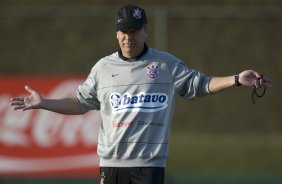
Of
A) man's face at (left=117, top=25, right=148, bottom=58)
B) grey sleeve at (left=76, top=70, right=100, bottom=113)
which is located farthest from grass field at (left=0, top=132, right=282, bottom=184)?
man's face at (left=117, top=25, right=148, bottom=58)

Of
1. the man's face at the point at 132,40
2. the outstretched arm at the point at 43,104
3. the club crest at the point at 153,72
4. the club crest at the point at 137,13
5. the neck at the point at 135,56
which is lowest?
the outstretched arm at the point at 43,104

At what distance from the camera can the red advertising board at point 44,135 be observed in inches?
435

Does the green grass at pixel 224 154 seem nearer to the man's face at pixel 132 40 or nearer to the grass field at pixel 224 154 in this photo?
the grass field at pixel 224 154

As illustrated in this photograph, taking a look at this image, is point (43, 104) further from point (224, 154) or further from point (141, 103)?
point (224, 154)

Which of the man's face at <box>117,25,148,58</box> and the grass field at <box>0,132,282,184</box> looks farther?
the grass field at <box>0,132,282,184</box>

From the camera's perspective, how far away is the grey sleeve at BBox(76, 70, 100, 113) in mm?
6172

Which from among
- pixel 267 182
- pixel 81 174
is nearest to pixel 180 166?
pixel 81 174

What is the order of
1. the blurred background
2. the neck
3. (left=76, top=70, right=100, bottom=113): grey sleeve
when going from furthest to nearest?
the blurred background, (left=76, top=70, right=100, bottom=113): grey sleeve, the neck

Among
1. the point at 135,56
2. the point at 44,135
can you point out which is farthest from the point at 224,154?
the point at 135,56

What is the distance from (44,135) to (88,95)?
16.6 feet

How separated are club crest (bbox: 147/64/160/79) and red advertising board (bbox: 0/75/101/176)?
504 cm

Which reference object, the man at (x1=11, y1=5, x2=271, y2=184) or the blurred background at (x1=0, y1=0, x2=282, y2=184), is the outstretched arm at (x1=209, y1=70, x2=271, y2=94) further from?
the blurred background at (x1=0, y1=0, x2=282, y2=184)

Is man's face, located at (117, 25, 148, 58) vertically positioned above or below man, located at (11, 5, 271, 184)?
above

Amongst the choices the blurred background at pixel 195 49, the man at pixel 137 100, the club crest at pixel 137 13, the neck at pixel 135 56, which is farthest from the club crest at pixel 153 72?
the blurred background at pixel 195 49
